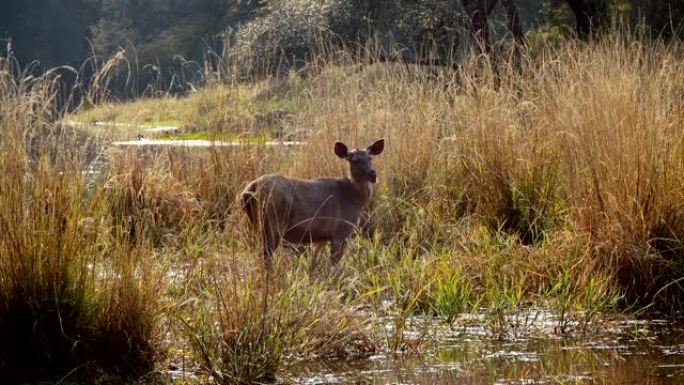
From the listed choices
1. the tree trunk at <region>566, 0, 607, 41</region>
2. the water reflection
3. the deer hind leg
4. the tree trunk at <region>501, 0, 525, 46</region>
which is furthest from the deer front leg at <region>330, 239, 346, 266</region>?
the tree trunk at <region>566, 0, 607, 41</region>

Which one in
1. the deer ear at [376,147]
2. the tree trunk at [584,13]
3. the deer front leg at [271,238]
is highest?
the deer ear at [376,147]

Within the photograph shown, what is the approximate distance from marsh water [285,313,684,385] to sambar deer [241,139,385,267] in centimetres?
154

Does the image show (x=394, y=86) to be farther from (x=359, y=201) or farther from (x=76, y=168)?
(x=76, y=168)

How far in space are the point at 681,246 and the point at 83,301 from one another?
3587mm

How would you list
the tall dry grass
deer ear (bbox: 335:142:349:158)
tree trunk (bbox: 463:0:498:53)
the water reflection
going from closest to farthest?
1. the tall dry grass
2. the water reflection
3. deer ear (bbox: 335:142:349:158)
4. tree trunk (bbox: 463:0:498:53)

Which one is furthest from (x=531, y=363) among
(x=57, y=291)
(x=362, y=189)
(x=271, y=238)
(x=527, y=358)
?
(x=362, y=189)

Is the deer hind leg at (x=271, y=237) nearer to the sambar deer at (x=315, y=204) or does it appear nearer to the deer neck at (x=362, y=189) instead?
the sambar deer at (x=315, y=204)

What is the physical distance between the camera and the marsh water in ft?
18.8

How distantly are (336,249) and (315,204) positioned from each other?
1.19 feet

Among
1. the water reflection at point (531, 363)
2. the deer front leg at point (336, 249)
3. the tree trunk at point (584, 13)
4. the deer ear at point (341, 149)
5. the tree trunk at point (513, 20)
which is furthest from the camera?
the tree trunk at point (584, 13)

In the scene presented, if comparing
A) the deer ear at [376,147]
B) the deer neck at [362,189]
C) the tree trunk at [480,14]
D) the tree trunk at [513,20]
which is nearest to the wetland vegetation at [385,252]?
the deer neck at [362,189]

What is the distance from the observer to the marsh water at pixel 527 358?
18.8 ft

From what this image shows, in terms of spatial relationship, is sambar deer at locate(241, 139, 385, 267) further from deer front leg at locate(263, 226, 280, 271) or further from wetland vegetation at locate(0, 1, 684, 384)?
wetland vegetation at locate(0, 1, 684, 384)

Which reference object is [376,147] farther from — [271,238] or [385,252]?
[271,238]
